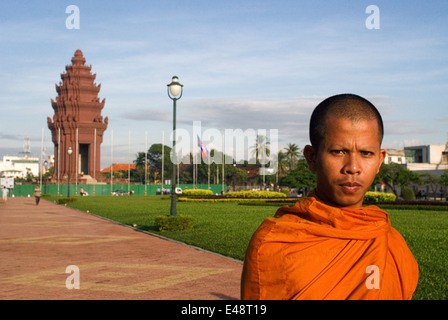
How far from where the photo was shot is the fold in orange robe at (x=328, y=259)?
1452 mm

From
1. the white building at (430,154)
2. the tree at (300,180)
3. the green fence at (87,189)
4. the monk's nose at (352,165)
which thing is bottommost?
the green fence at (87,189)

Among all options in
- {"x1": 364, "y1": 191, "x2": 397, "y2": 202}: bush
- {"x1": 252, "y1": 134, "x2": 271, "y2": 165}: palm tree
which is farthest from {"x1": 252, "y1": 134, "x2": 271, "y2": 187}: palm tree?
{"x1": 364, "y1": 191, "x2": 397, "y2": 202}: bush

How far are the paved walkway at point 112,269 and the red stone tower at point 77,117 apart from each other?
6069cm

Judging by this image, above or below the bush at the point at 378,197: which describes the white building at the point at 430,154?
above

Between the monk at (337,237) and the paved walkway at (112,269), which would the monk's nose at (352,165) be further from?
the paved walkway at (112,269)

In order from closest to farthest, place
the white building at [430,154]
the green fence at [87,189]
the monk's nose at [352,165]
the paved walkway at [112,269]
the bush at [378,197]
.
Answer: the monk's nose at [352,165] → the paved walkway at [112,269] → the bush at [378,197] → the green fence at [87,189] → the white building at [430,154]

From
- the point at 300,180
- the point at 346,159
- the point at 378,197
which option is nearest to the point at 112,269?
the point at 346,159

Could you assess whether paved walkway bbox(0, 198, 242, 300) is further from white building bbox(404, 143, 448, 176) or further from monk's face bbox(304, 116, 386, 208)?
white building bbox(404, 143, 448, 176)

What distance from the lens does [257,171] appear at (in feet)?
343

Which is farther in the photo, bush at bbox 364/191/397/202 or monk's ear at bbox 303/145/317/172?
bush at bbox 364/191/397/202

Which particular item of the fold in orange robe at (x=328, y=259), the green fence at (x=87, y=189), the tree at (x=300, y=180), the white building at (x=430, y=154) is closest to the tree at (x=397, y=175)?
the tree at (x=300, y=180)

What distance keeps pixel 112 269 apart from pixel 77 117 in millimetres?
67590

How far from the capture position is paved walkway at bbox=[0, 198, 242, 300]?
23.6 ft
